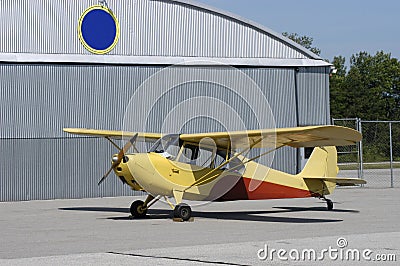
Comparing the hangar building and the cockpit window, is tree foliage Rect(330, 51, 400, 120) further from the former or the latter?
the cockpit window

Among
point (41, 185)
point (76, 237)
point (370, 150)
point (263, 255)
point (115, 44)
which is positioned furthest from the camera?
point (370, 150)

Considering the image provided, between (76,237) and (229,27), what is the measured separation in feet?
61.3

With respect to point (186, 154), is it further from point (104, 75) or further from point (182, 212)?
point (104, 75)

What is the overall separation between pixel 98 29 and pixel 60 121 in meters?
4.00

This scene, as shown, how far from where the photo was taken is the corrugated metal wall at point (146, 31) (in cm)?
2914

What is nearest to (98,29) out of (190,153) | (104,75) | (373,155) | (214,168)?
(104,75)

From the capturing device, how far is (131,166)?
59.2 ft

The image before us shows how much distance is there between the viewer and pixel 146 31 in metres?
31.1

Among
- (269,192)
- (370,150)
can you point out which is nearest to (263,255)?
(269,192)

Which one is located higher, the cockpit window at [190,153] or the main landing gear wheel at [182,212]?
the cockpit window at [190,153]

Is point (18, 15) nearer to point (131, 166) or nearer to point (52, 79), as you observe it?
point (52, 79)

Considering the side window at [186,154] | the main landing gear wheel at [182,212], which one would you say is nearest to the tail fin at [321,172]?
the side window at [186,154]

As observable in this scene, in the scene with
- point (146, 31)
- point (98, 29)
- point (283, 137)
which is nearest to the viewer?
point (283, 137)

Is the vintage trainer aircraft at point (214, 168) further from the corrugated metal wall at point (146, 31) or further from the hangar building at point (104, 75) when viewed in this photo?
the corrugated metal wall at point (146, 31)
